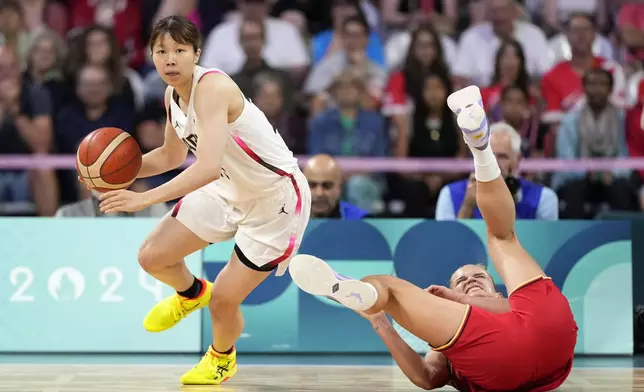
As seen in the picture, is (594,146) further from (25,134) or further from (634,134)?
(25,134)

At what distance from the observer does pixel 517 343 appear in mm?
4406

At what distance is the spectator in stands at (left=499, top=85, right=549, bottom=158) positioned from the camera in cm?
849

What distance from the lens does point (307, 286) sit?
439cm

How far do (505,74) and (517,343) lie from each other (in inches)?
186

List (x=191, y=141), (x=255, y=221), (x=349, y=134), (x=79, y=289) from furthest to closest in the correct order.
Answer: (x=349, y=134)
(x=79, y=289)
(x=255, y=221)
(x=191, y=141)

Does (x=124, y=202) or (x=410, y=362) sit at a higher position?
(x=124, y=202)

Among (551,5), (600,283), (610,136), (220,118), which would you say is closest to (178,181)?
(220,118)

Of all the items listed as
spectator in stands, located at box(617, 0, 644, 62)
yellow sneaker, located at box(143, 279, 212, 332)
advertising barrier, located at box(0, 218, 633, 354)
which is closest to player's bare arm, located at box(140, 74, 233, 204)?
yellow sneaker, located at box(143, 279, 212, 332)

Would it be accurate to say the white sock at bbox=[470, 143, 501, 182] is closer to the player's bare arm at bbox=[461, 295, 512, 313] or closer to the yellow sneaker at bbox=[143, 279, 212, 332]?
the player's bare arm at bbox=[461, 295, 512, 313]

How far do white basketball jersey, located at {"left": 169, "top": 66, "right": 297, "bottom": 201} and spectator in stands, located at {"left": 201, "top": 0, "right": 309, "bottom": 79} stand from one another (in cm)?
400


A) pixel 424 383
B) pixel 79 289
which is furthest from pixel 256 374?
pixel 79 289

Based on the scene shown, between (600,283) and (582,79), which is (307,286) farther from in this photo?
(582,79)

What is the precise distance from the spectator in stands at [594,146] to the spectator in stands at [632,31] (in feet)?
2.66

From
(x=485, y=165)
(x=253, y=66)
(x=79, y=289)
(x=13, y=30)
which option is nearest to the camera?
(x=485, y=165)
